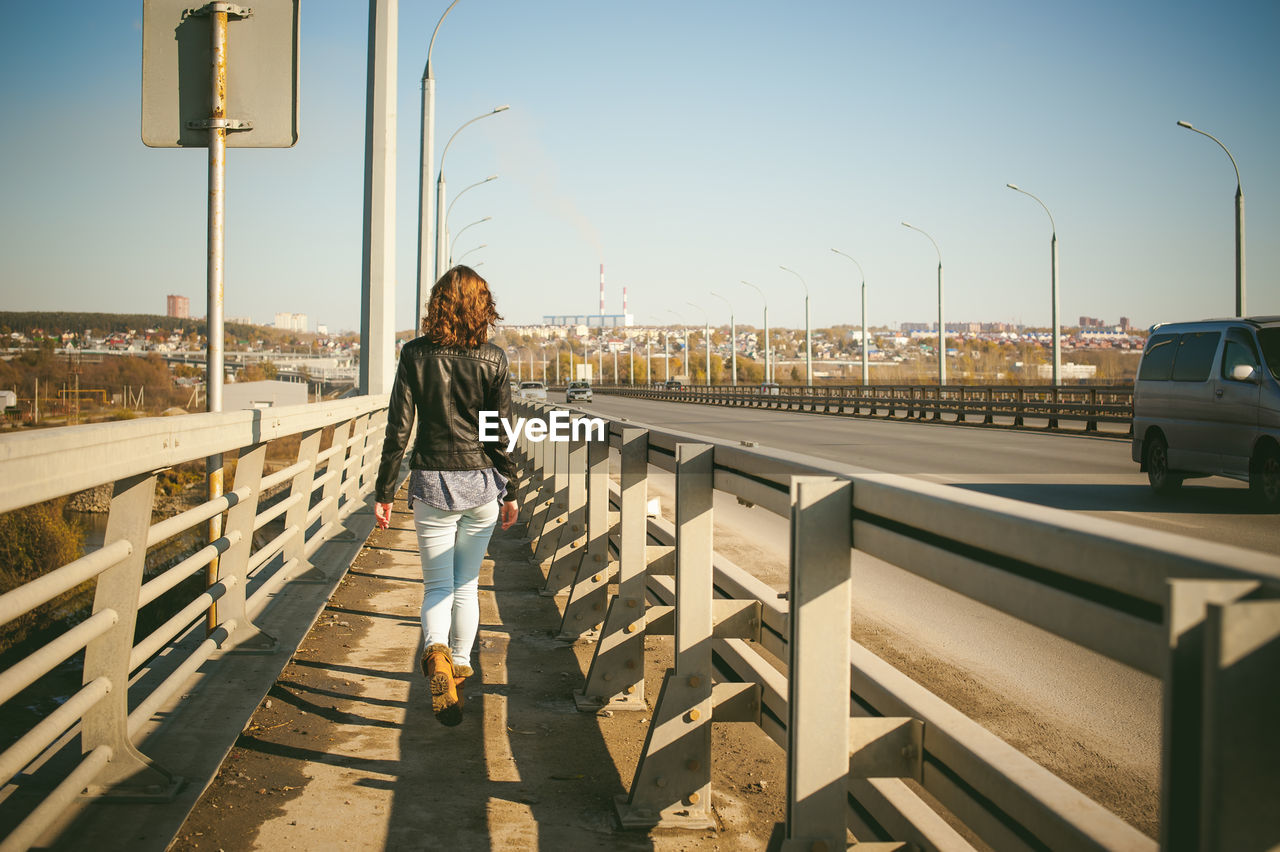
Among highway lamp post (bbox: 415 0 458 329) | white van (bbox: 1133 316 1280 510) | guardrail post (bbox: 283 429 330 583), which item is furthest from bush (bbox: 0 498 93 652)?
white van (bbox: 1133 316 1280 510)

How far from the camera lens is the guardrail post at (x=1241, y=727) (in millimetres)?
1270

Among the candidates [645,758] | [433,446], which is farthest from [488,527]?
[645,758]

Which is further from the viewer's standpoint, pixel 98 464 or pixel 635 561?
pixel 635 561

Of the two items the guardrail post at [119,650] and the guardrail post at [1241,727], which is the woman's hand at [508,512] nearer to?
the guardrail post at [119,650]

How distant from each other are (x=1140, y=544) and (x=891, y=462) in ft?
62.5

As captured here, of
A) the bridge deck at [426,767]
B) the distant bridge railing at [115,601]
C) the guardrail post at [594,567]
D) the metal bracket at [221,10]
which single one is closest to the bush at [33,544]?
the metal bracket at [221,10]

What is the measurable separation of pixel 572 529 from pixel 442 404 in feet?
9.49

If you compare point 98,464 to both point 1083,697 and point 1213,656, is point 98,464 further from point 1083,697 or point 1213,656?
point 1083,697

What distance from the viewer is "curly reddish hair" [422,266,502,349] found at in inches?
208

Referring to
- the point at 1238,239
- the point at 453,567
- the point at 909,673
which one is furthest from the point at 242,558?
the point at 1238,239

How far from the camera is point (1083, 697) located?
5.53 m

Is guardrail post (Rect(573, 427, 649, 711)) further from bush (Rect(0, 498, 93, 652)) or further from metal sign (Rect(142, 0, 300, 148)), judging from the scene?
bush (Rect(0, 498, 93, 652))

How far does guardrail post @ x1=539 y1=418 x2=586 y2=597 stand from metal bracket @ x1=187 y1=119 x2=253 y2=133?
2.97 metres

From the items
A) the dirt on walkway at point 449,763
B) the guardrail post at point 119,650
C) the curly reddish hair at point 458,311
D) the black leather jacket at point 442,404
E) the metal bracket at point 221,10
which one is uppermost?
the metal bracket at point 221,10
